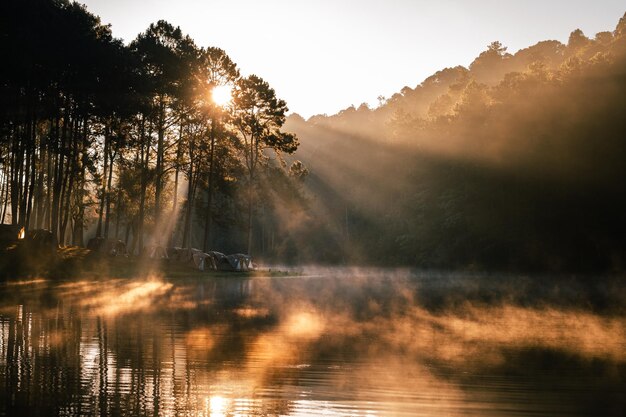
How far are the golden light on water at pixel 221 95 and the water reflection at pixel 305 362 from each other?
44.0 metres

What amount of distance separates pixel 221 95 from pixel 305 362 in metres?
57.7

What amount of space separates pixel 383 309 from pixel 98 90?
31362 millimetres

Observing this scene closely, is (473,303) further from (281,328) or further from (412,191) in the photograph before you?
(412,191)

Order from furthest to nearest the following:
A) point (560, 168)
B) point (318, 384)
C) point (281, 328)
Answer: point (560, 168) < point (281, 328) < point (318, 384)

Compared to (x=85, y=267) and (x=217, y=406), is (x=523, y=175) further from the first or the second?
(x=217, y=406)

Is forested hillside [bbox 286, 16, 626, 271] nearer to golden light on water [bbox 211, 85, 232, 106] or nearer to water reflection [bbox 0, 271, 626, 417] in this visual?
golden light on water [bbox 211, 85, 232, 106]

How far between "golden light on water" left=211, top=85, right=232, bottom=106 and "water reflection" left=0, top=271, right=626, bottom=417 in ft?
144

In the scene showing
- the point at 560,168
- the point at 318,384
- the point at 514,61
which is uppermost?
the point at 514,61

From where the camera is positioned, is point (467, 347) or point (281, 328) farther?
point (281, 328)

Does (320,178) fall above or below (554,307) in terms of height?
above

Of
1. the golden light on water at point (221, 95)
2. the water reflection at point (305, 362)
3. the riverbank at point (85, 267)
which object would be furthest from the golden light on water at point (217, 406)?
the golden light on water at point (221, 95)

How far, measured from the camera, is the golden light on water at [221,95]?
2624 inches

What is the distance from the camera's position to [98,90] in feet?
162

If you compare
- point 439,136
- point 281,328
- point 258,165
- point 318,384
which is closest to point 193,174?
point 258,165
